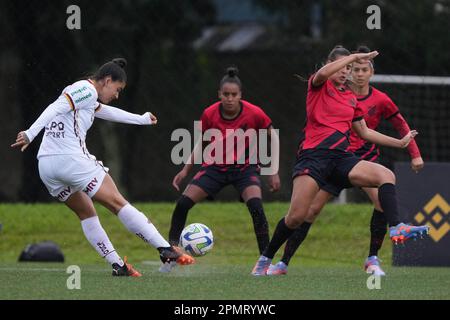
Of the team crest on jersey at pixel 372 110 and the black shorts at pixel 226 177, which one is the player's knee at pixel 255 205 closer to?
the black shorts at pixel 226 177

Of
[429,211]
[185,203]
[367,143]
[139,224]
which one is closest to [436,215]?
[429,211]

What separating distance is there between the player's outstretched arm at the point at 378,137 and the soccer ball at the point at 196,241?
1658mm

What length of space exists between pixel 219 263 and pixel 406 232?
470 cm

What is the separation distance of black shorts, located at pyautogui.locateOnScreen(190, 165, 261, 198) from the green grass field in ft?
2.52

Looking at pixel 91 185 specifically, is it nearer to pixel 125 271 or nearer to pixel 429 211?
pixel 125 271

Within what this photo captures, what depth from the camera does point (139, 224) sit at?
821 centimetres

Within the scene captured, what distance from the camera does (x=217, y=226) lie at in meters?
13.5

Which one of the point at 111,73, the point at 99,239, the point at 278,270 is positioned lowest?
the point at 278,270

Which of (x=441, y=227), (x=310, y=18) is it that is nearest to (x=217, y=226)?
(x=441, y=227)

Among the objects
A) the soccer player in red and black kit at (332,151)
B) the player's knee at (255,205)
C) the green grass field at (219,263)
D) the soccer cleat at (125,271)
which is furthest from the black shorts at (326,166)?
the player's knee at (255,205)

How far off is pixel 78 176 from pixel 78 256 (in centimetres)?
495

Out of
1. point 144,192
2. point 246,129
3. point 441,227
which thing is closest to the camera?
point 246,129

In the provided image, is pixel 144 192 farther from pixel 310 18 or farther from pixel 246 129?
pixel 246 129

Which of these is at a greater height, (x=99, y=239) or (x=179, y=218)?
(x=179, y=218)
